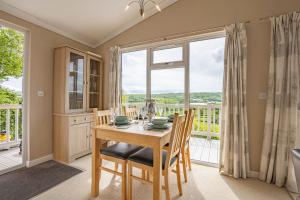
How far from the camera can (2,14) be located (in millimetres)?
2289

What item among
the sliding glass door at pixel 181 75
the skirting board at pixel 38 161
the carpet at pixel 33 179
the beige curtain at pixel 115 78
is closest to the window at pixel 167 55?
the sliding glass door at pixel 181 75

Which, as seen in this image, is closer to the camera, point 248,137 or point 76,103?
point 248,137

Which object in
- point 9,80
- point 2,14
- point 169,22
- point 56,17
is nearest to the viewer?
point 2,14

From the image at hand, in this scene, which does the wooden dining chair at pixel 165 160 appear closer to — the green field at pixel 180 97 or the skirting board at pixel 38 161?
the green field at pixel 180 97

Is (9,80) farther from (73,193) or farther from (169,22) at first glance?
(169,22)

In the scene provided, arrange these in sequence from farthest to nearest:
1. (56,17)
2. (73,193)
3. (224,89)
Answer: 1. (56,17)
2. (224,89)
3. (73,193)

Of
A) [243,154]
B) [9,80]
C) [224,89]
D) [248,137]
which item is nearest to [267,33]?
[224,89]

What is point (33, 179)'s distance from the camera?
2252mm

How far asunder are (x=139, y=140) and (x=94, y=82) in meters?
2.48

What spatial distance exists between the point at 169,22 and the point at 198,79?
124cm

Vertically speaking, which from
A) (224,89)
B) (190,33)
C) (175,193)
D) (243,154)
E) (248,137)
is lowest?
(175,193)

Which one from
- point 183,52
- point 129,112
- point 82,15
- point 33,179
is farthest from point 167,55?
point 33,179

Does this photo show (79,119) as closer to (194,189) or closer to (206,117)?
(194,189)

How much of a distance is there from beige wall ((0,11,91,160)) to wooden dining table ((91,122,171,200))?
158 cm
